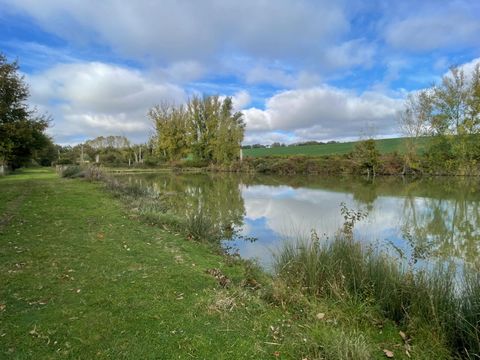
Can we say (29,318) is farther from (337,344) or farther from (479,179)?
(479,179)

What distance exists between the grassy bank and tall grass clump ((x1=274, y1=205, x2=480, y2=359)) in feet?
0.57

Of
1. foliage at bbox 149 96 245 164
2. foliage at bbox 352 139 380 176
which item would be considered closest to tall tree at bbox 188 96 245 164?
foliage at bbox 149 96 245 164

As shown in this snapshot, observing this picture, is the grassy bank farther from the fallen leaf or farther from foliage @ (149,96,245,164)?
foliage @ (149,96,245,164)

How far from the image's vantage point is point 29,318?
3.54 meters

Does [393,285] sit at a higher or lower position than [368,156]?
lower

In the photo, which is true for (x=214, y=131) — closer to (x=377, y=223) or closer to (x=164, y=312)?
(x=377, y=223)

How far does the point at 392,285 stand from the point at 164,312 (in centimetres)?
285

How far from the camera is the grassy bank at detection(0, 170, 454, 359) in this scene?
3090 mm

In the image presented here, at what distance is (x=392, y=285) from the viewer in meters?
4.11

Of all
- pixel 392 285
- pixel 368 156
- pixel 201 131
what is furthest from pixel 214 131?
pixel 392 285

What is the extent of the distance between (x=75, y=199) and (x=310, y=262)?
11395 millimetres

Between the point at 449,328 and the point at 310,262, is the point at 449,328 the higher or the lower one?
the lower one

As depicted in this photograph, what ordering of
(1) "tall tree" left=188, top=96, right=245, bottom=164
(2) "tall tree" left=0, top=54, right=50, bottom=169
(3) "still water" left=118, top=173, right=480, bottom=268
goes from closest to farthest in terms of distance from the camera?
(3) "still water" left=118, top=173, right=480, bottom=268, (2) "tall tree" left=0, top=54, right=50, bottom=169, (1) "tall tree" left=188, top=96, right=245, bottom=164

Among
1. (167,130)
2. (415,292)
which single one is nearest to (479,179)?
(415,292)
